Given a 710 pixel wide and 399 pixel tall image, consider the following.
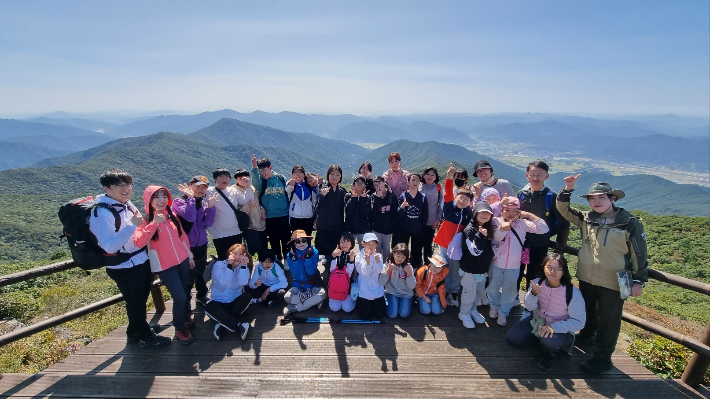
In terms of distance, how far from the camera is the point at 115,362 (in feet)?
14.4

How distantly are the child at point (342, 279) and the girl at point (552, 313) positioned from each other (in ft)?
8.66

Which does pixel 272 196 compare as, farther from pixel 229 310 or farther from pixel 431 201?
pixel 431 201

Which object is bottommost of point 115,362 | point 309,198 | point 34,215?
point 34,215

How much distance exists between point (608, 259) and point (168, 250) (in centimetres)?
609

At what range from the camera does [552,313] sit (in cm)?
454

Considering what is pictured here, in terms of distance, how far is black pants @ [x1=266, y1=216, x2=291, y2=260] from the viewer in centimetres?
685

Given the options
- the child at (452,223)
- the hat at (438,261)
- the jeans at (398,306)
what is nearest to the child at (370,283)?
the jeans at (398,306)

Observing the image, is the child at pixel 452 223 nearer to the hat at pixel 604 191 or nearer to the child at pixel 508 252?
the child at pixel 508 252

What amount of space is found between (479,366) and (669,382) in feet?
7.09

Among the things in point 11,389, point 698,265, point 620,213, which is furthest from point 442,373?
point 698,265

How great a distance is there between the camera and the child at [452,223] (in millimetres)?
5672

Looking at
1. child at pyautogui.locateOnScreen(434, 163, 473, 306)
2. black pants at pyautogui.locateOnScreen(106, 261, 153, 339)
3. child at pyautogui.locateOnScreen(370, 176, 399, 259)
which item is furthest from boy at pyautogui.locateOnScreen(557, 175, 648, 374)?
black pants at pyautogui.locateOnScreen(106, 261, 153, 339)

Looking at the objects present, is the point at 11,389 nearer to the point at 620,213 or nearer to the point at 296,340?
the point at 296,340

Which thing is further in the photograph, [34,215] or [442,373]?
[34,215]
